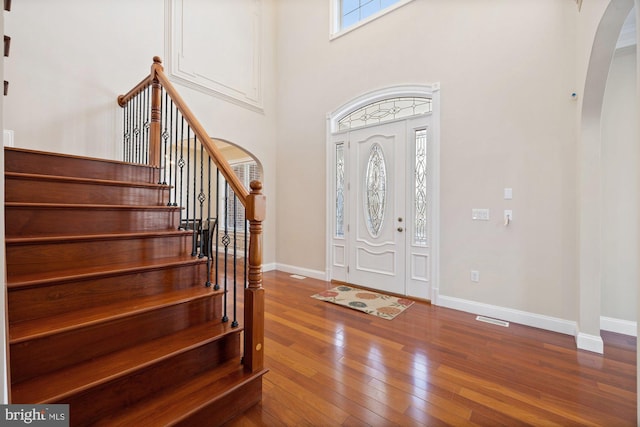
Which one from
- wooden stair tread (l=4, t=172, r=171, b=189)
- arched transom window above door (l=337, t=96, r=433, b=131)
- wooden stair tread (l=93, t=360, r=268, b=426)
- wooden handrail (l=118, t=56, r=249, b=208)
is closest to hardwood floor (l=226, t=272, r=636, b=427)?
wooden stair tread (l=93, t=360, r=268, b=426)

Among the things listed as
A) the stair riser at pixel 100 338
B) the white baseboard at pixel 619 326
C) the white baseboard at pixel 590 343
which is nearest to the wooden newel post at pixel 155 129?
the stair riser at pixel 100 338

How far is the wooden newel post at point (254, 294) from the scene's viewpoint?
164 centimetres

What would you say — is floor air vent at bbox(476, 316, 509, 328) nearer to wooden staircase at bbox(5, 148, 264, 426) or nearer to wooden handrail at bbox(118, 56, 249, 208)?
wooden staircase at bbox(5, 148, 264, 426)

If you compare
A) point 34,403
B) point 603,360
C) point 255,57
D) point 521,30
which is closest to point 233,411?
point 34,403

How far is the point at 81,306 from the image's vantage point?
1548 millimetres

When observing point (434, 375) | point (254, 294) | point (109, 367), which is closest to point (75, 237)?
point (109, 367)

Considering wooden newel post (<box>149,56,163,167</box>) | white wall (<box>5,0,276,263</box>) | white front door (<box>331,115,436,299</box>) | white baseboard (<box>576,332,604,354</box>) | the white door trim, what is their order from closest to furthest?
white baseboard (<box>576,332,604,354</box>), white wall (<box>5,0,276,263</box>), wooden newel post (<box>149,56,163,167</box>), the white door trim, white front door (<box>331,115,436,299</box>)

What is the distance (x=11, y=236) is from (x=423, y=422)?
2653 mm

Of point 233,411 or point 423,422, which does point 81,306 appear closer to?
point 233,411

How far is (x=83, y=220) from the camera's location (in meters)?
1.96

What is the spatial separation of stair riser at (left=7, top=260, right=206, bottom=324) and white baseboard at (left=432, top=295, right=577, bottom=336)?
2.75m

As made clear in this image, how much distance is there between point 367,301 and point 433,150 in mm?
2022

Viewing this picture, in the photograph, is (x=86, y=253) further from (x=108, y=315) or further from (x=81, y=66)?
(x=81, y=66)

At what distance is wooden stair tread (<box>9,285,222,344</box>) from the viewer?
1256 millimetres
